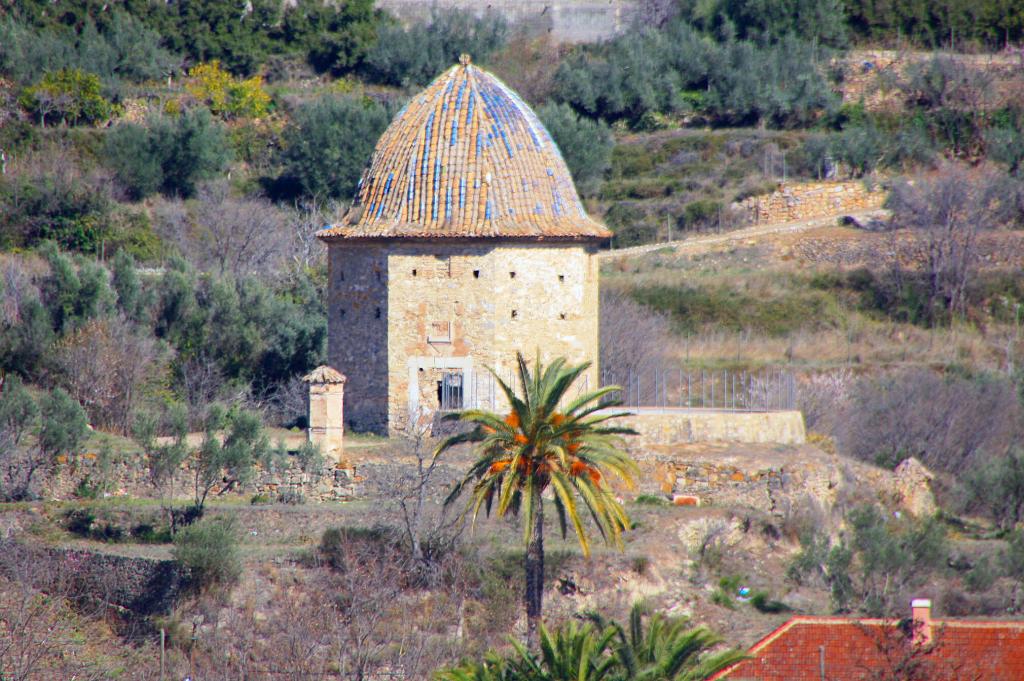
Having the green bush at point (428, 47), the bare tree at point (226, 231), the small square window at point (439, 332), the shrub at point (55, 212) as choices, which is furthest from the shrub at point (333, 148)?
the small square window at point (439, 332)

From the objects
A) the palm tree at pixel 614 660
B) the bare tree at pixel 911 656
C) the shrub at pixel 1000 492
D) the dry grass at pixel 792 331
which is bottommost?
the bare tree at pixel 911 656

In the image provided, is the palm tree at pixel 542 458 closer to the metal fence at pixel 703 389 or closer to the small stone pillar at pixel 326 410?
the small stone pillar at pixel 326 410

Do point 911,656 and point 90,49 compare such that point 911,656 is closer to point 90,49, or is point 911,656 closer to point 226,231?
point 226,231

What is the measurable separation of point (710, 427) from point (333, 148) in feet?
82.3

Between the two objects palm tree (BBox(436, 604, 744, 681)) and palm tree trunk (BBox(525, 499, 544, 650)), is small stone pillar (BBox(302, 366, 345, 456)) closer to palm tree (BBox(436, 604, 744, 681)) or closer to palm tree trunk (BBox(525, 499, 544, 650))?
palm tree trunk (BBox(525, 499, 544, 650))

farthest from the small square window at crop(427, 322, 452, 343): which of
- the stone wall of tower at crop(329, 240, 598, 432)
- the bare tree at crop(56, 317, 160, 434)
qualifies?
the bare tree at crop(56, 317, 160, 434)

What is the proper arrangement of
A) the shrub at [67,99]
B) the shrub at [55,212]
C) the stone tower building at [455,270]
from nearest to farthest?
1. the stone tower building at [455,270]
2. the shrub at [55,212]
3. the shrub at [67,99]

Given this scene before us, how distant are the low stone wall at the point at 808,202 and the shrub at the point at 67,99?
736 inches

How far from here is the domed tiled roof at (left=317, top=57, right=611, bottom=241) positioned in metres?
26.6

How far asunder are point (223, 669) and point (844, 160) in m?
36.8

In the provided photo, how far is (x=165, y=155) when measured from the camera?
49.1m

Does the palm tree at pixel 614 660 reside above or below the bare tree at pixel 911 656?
above

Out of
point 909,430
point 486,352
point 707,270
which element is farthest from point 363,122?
point 486,352

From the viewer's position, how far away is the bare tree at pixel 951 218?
155ft
